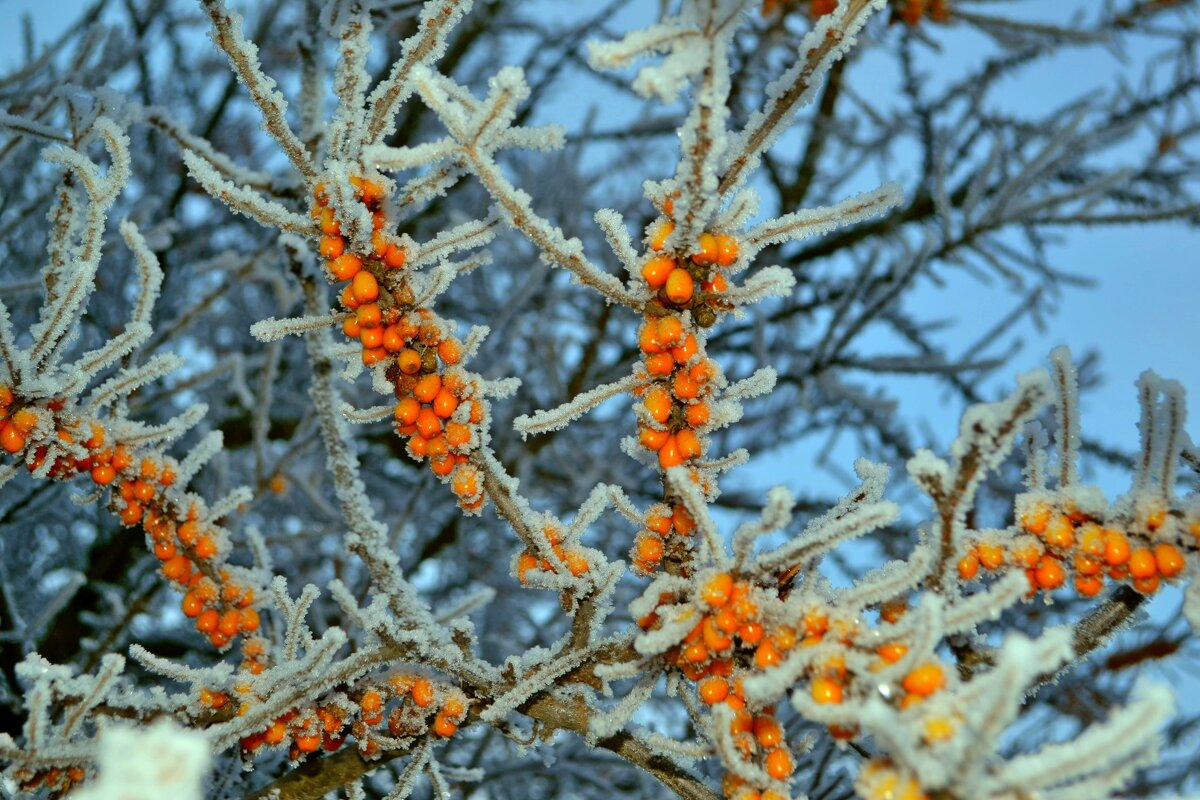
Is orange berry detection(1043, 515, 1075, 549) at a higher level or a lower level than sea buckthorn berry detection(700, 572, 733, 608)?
higher

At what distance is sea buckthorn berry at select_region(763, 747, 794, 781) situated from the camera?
140 centimetres

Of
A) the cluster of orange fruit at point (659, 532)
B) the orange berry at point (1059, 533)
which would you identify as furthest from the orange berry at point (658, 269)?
the orange berry at point (1059, 533)

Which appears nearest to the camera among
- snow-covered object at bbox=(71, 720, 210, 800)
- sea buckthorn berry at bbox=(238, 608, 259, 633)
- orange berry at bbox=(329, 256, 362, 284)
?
snow-covered object at bbox=(71, 720, 210, 800)

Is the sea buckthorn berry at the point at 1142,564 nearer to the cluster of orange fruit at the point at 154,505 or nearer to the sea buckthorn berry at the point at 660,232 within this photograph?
the sea buckthorn berry at the point at 660,232

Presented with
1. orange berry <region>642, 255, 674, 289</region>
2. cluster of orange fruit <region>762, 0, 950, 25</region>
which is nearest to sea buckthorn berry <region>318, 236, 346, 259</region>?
orange berry <region>642, 255, 674, 289</region>

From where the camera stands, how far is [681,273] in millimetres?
1344

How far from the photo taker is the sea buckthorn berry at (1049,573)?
140 cm

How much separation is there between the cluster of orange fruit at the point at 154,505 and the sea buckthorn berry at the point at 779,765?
1.34m

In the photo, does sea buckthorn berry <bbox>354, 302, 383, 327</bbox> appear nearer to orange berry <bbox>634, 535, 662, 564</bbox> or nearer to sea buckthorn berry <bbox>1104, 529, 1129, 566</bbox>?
orange berry <bbox>634, 535, 662, 564</bbox>

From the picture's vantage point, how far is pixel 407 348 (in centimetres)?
153

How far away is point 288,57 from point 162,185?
1.57 meters

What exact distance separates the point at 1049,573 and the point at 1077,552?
57 millimetres

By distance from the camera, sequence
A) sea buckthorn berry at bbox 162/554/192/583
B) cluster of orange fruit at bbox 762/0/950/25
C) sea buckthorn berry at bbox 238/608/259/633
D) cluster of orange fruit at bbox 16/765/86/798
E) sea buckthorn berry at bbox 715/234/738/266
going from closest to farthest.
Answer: sea buckthorn berry at bbox 715/234/738/266 < cluster of orange fruit at bbox 16/765/86/798 < sea buckthorn berry at bbox 162/554/192/583 < sea buckthorn berry at bbox 238/608/259/633 < cluster of orange fruit at bbox 762/0/950/25

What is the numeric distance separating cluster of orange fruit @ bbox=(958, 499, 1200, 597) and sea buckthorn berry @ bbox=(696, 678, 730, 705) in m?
0.46
